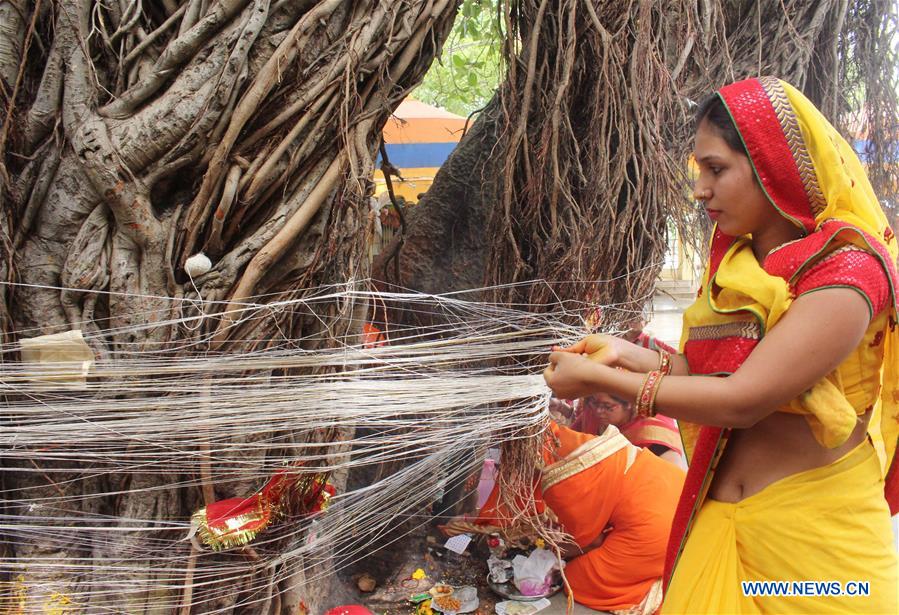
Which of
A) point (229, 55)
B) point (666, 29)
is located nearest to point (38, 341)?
point (229, 55)

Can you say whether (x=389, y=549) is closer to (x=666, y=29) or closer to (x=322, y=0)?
(x=322, y=0)

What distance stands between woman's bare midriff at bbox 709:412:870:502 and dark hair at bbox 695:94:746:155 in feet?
1.75

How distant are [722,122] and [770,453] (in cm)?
66

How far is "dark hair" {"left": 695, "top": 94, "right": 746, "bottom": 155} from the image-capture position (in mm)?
1218

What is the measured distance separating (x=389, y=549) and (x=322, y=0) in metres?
2.28

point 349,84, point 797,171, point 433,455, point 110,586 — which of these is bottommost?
point 110,586

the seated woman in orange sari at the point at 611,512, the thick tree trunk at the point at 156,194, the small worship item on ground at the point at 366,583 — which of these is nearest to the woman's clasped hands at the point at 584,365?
the thick tree trunk at the point at 156,194

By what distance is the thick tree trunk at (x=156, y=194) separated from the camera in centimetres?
171

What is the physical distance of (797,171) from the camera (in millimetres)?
1202

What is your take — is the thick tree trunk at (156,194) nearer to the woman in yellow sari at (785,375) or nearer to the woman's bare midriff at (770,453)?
the woman in yellow sari at (785,375)

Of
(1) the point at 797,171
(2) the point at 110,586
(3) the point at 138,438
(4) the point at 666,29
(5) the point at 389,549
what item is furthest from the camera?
(5) the point at 389,549

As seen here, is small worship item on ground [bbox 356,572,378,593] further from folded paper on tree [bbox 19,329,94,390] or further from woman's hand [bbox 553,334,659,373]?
woman's hand [bbox 553,334,659,373]

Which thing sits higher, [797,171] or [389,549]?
[797,171]

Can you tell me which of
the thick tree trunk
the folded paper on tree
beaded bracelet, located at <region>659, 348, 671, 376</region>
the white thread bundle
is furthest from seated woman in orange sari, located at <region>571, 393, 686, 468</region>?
the folded paper on tree
